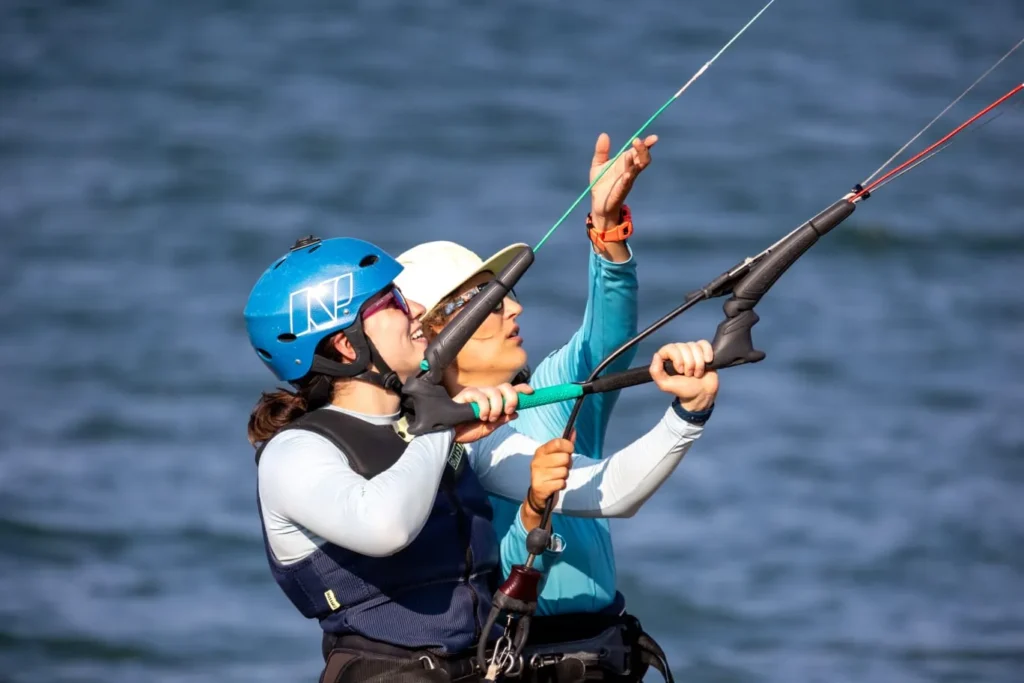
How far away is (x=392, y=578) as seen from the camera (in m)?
3.51

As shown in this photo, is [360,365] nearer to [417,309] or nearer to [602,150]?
[417,309]

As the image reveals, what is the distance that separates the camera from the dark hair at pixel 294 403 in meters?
3.60

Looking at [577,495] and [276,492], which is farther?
[577,495]

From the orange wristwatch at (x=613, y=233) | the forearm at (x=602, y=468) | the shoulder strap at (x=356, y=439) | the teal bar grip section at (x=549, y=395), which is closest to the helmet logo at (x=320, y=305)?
the shoulder strap at (x=356, y=439)

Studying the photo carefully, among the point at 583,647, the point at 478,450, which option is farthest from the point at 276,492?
the point at 583,647

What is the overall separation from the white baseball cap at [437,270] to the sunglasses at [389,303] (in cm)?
32

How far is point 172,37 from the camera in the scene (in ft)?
46.8

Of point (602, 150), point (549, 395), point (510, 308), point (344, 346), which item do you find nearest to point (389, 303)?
point (344, 346)

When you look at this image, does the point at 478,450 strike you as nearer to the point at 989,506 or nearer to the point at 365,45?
the point at 989,506

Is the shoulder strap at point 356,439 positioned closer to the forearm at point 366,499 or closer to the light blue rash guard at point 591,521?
the forearm at point 366,499

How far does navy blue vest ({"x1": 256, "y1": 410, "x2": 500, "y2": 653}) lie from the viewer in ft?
11.4

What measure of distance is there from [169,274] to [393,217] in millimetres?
1638

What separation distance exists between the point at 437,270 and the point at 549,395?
0.69 m

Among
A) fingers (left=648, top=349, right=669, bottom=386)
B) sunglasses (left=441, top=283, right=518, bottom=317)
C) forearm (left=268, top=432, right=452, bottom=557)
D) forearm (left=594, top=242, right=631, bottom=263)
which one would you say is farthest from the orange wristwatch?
forearm (left=268, top=432, right=452, bottom=557)
